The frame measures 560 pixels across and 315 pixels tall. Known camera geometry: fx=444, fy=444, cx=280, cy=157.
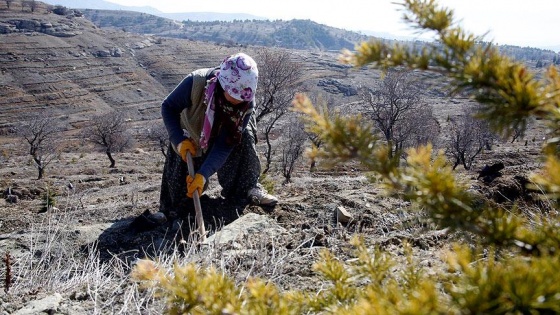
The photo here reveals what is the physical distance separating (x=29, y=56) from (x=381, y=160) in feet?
217

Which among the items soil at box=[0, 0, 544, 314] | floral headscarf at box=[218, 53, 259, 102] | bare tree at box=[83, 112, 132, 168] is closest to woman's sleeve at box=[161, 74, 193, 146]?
floral headscarf at box=[218, 53, 259, 102]

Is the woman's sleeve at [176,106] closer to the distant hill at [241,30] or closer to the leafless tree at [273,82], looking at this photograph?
the leafless tree at [273,82]

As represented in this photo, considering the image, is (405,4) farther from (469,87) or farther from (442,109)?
(442,109)

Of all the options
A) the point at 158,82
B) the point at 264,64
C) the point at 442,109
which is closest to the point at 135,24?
the point at 158,82

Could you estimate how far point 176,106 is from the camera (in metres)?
4.11

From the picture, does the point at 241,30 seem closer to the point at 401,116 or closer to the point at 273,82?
the point at 401,116

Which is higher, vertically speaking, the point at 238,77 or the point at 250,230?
the point at 238,77

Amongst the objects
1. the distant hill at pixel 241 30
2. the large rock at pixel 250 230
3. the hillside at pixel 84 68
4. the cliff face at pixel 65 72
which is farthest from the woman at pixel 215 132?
the distant hill at pixel 241 30

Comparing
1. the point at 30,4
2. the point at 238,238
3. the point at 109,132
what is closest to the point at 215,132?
the point at 238,238

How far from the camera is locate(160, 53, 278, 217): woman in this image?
359 cm

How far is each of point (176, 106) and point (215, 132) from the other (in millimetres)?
465

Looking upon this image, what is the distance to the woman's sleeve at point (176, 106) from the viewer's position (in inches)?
158

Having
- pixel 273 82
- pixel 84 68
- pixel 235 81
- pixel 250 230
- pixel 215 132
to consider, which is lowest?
pixel 84 68

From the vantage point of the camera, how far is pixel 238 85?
3.53 m
